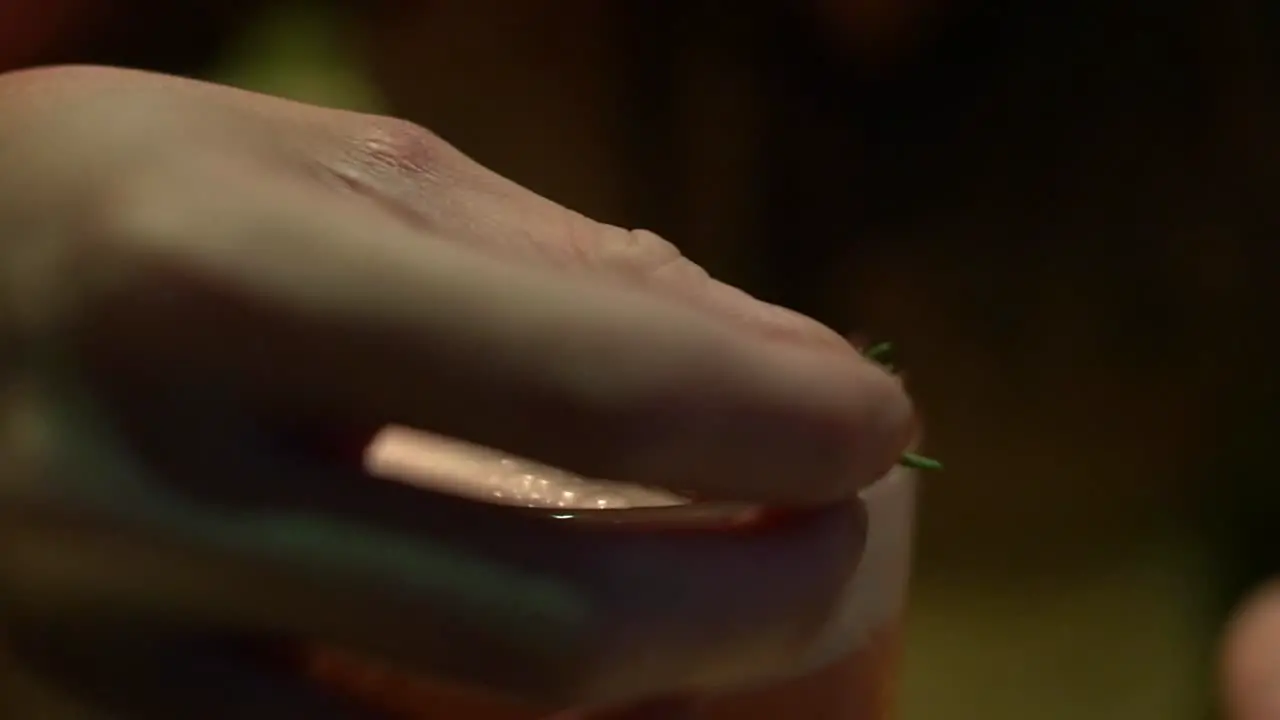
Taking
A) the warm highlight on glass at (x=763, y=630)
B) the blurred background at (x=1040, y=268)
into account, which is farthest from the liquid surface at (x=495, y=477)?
the blurred background at (x=1040, y=268)

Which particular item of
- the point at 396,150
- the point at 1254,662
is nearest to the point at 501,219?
the point at 396,150

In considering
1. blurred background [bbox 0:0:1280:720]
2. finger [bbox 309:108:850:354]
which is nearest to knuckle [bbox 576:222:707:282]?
finger [bbox 309:108:850:354]

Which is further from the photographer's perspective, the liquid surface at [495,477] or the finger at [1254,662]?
the finger at [1254,662]

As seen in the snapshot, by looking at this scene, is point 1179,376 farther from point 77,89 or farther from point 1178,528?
point 77,89

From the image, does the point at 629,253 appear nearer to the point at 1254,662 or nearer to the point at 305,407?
the point at 305,407

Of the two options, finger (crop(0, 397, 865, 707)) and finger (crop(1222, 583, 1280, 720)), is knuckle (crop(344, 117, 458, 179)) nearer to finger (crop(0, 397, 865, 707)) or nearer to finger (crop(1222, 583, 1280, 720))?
finger (crop(0, 397, 865, 707))

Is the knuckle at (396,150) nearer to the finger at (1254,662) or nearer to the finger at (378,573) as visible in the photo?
the finger at (378,573)

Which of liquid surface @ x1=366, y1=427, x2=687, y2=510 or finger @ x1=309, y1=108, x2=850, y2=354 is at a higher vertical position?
finger @ x1=309, y1=108, x2=850, y2=354
